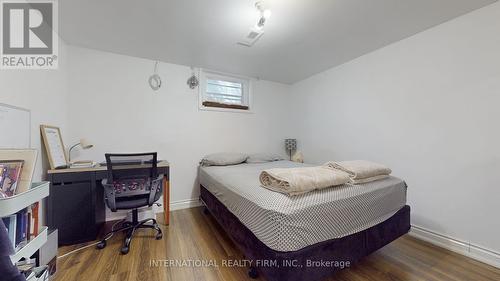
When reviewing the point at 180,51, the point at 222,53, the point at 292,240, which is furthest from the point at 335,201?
the point at 180,51

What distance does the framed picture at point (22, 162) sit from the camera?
98cm

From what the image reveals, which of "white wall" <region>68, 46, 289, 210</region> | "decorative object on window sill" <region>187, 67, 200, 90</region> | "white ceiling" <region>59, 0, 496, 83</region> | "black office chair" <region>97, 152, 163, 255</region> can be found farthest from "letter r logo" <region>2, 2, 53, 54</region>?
"decorative object on window sill" <region>187, 67, 200, 90</region>

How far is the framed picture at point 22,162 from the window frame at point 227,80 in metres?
2.27

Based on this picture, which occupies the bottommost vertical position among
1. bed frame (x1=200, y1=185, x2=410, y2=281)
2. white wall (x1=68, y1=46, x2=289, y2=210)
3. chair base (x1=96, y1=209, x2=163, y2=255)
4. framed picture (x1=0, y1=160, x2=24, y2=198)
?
chair base (x1=96, y1=209, x2=163, y2=255)

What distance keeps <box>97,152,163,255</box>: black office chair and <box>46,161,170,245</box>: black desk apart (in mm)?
69

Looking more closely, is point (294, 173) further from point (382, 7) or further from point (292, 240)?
point (382, 7)

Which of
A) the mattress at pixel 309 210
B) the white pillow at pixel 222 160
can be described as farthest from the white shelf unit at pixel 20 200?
the white pillow at pixel 222 160

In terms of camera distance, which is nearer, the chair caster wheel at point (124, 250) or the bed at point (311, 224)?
the bed at point (311, 224)

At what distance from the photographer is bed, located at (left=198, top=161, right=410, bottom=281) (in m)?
1.16

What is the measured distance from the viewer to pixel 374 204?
1.58m

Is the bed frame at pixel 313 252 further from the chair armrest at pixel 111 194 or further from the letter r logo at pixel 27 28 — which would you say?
the letter r logo at pixel 27 28

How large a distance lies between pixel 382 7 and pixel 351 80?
4.05ft

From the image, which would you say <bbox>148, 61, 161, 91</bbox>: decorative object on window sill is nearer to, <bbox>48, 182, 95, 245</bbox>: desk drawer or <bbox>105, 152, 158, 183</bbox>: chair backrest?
<bbox>105, 152, 158, 183</bbox>: chair backrest

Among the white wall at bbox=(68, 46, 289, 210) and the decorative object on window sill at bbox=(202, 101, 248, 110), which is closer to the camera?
the white wall at bbox=(68, 46, 289, 210)
